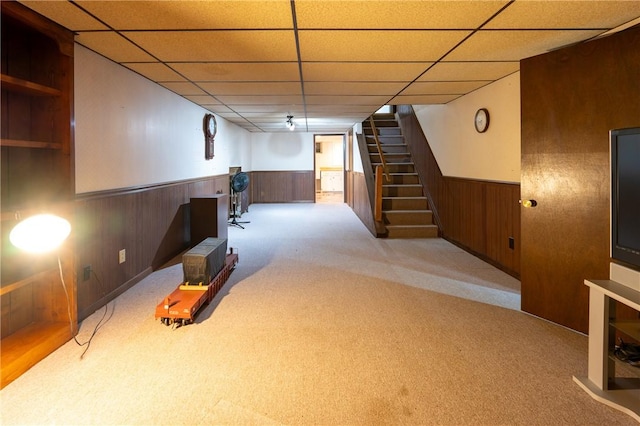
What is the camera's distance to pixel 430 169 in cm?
646

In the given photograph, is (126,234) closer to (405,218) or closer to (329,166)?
(405,218)

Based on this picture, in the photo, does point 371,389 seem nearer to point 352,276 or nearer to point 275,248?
point 352,276

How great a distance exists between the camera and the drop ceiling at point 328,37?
7.31 ft

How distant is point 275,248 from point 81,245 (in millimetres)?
2687

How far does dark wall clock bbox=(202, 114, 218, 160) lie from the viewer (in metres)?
6.07

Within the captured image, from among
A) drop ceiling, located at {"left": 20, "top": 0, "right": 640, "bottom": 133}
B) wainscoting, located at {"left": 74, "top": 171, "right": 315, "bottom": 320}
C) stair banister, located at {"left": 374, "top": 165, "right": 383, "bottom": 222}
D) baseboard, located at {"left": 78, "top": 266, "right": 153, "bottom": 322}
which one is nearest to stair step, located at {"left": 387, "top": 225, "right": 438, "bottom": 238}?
stair banister, located at {"left": 374, "top": 165, "right": 383, "bottom": 222}

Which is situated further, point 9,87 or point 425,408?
point 9,87

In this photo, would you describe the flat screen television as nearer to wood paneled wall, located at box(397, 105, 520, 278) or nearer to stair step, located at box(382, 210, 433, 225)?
wood paneled wall, located at box(397, 105, 520, 278)

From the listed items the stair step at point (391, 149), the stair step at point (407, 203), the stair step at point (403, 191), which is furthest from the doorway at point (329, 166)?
the stair step at point (407, 203)

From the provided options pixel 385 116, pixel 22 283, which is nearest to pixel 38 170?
pixel 22 283

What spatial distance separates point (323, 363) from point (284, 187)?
9.38 meters

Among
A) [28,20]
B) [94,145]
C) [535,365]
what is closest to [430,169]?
[535,365]

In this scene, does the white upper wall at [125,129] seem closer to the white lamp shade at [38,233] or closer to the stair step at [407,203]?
the white lamp shade at [38,233]

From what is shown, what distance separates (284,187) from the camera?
37.3 feet
